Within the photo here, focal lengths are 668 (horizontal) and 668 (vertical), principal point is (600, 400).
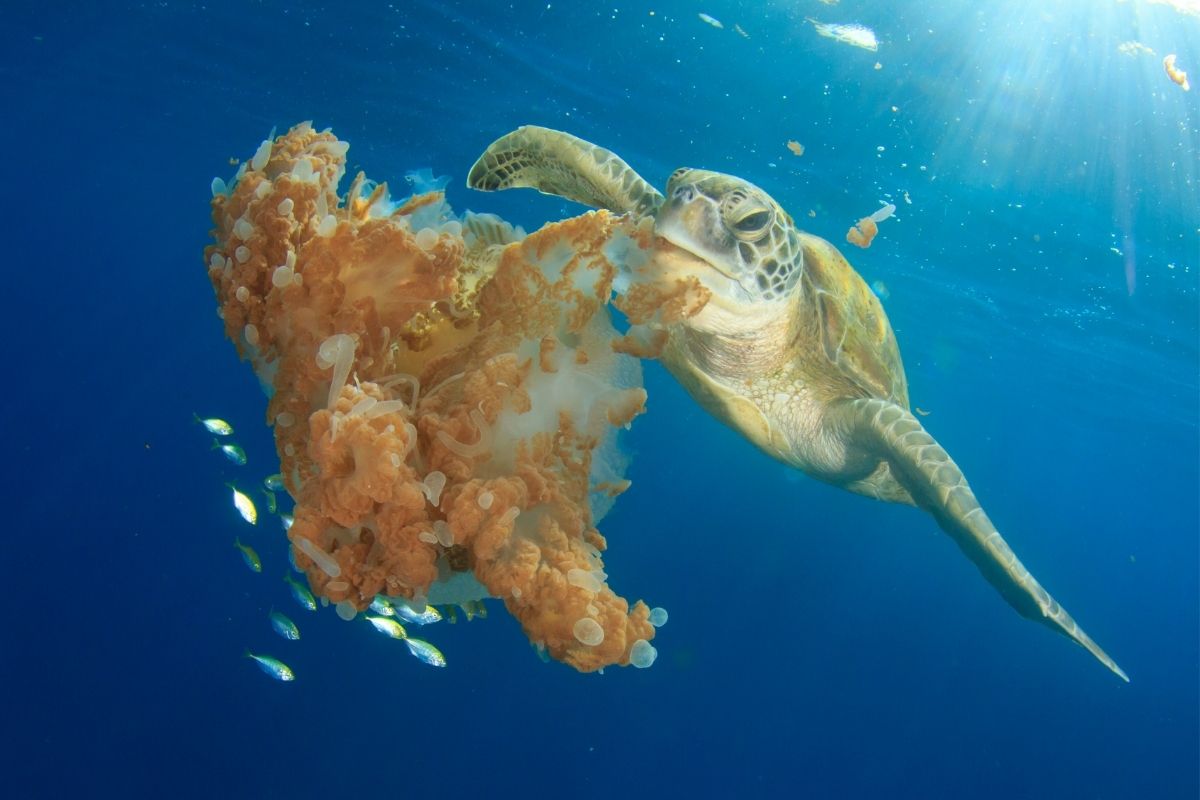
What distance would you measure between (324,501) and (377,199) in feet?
3.21

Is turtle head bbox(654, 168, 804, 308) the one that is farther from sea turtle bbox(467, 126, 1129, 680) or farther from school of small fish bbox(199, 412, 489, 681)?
school of small fish bbox(199, 412, 489, 681)

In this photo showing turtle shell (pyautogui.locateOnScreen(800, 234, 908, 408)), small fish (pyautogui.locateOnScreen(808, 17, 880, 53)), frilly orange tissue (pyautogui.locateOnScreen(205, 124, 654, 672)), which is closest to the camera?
frilly orange tissue (pyautogui.locateOnScreen(205, 124, 654, 672))

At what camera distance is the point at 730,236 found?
111 inches

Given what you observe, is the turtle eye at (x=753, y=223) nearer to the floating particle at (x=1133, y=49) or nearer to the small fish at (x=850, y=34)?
the small fish at (x=850, y=34)

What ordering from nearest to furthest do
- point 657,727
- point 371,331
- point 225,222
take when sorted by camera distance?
point 371,331 → point 225,222 → point 657,727

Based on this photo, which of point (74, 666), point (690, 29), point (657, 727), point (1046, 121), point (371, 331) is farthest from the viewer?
point (657, 727)

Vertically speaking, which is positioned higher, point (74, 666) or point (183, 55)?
point (183, 55)

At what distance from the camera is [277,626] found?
14.8 ft

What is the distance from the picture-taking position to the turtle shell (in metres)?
3.88

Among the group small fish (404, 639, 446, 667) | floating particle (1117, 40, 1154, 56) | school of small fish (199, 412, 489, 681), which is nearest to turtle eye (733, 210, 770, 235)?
school of small fish (199, 412, 489, 681)

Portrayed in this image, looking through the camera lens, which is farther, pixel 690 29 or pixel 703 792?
pixel 703 792

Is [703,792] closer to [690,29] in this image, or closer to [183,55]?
[690,29]

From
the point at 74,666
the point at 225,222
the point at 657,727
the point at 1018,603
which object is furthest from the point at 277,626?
the point at 657,727

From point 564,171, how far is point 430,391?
3201mm
